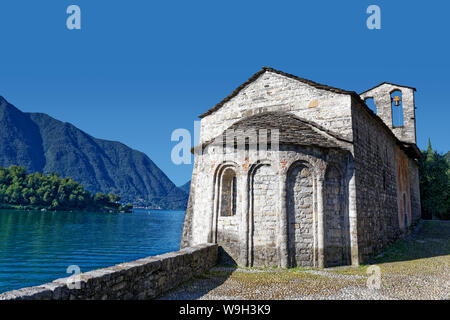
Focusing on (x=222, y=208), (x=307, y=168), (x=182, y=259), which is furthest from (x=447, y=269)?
(x=182, y=259)

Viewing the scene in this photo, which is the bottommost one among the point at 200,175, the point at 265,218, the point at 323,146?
the point at 265,218

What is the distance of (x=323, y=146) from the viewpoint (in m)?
8.94

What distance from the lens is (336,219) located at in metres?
9.09

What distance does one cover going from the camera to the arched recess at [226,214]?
8.71m

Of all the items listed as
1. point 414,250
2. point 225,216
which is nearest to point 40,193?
point 225,216

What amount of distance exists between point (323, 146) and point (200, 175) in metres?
4.06

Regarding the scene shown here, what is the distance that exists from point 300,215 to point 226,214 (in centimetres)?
235

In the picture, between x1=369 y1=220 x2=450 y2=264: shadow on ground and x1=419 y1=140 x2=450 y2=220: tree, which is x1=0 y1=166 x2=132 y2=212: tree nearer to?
x1=419 y1=140 x2=450 y2=220: tree

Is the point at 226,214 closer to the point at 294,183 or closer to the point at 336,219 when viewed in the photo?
the point at 294,183

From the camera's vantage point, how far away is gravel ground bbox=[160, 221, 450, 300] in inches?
224

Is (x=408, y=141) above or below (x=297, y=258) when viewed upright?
above
